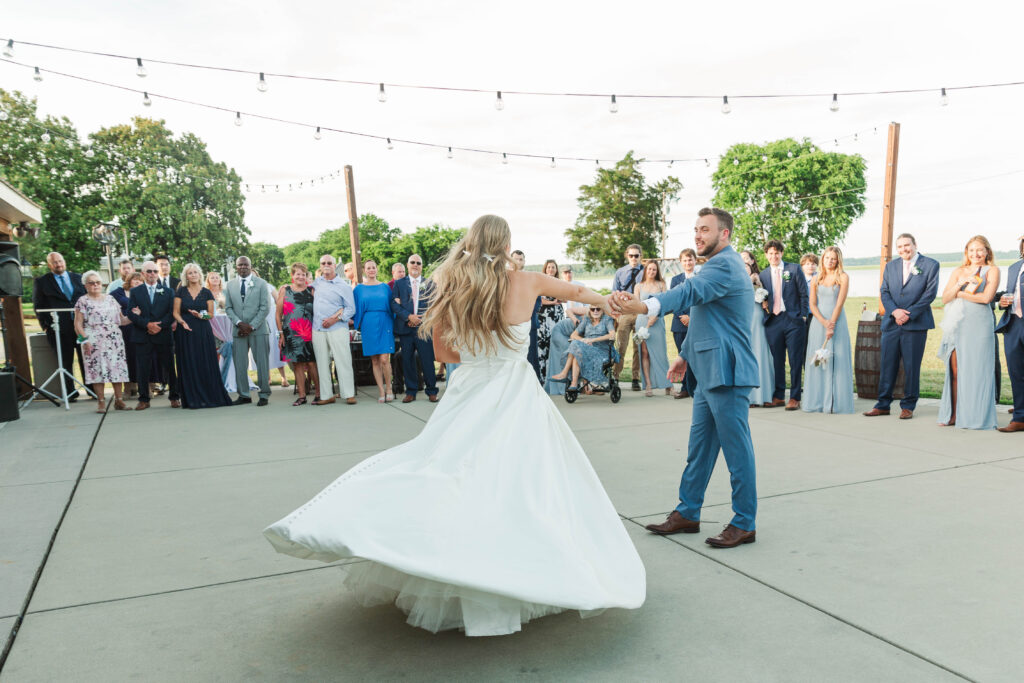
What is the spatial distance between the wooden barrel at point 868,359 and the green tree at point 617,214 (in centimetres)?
5432

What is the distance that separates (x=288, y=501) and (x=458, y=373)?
246 cm

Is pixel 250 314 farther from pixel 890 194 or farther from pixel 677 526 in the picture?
pixel 890 194

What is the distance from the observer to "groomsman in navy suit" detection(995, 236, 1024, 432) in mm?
7047

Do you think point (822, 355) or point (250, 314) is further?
point (250, 314)

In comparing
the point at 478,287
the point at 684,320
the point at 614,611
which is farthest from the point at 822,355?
the point at 478,287

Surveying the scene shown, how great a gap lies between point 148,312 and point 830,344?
9.53 metres

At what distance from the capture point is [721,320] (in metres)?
3.95

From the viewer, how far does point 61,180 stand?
38906 mm

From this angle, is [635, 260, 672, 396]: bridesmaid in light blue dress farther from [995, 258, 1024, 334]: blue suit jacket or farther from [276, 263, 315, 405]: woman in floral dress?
[276, 263, 315, 405]: woman in floral dress

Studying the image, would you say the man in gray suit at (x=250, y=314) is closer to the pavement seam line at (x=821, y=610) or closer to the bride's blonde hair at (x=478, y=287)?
the bride's blonde hair at (x=478, y=287)

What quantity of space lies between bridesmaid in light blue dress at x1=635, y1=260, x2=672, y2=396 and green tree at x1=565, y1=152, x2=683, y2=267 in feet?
175

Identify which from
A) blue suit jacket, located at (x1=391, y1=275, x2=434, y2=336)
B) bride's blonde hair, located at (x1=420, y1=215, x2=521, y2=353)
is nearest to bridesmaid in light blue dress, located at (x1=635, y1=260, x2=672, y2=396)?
blue suit jacket, located at (x1=391, y1=275, x2=434, y2=336)

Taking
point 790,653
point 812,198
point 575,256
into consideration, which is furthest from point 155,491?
point 575,256

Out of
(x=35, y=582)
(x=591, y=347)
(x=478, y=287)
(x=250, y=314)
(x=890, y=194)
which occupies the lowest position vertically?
(x=35, y=582)
